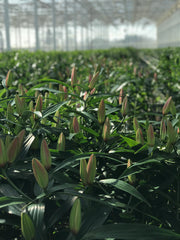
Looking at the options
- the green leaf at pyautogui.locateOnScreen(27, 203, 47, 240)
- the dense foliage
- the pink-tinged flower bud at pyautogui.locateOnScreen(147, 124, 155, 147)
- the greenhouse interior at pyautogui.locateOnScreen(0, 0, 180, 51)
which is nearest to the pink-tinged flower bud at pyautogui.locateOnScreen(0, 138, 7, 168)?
the dense foliage

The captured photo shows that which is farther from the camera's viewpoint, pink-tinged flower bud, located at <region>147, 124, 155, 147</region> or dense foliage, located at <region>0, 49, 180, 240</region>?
pink-tinged flower bud, located at <region>147, 124, 155, 147</region>

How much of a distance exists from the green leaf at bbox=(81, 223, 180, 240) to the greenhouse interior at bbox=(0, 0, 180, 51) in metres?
9.08

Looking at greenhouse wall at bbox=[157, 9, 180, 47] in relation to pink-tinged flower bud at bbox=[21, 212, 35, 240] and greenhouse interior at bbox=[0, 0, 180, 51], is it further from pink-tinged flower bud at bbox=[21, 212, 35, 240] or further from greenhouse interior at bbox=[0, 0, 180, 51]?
pink-tinged flower bud at bbox=[21, 212, 35, 240]

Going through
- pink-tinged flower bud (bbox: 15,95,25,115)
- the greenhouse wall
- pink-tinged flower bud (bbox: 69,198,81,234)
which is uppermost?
the greenhouse wall

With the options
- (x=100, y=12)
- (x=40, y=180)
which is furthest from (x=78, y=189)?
(x=100, y=12)

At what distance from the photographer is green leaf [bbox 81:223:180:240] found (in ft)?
1.76

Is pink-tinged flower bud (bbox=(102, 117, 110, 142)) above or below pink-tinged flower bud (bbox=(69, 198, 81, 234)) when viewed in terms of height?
above

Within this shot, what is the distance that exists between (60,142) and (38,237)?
27cm

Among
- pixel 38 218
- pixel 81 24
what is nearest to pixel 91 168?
pixel 38 218

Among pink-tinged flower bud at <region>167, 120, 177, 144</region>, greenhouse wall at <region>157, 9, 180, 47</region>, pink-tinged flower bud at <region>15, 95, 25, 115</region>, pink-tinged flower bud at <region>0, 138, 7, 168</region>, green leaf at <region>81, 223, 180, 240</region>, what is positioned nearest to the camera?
green leaf at <region>81, 223, 180, 240</region>

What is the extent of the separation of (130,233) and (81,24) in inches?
910

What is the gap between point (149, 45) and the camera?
37750mm

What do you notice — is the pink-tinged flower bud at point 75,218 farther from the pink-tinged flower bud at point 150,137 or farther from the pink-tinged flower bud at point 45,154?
the pink-tinged flower bud at point 150,137

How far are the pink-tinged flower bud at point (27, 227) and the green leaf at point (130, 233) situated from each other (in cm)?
9
